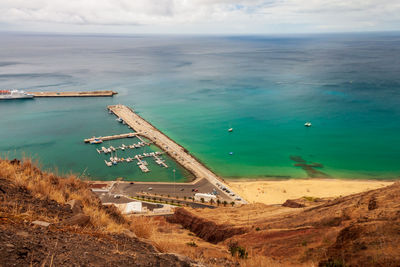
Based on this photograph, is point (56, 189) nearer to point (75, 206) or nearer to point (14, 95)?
point (75, 206)

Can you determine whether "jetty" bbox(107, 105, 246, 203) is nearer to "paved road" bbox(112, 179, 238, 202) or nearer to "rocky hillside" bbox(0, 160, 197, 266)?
"paved road" bbox(112, 179, 238, 202)

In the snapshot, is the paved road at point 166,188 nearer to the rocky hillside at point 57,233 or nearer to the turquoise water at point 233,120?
the turquoise water at point 233,120

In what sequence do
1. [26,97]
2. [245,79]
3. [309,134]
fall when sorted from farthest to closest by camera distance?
[245,79] → [26,97] → [309,134]

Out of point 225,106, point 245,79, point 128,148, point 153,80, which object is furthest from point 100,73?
point 128,148

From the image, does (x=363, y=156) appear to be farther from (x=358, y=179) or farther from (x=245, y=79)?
(x=245, y=79)

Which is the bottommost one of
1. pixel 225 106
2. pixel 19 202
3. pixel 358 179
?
pixel 358 179

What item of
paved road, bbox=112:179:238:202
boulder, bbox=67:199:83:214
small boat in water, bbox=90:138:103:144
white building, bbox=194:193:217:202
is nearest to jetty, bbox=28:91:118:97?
small boat in water, bbox=90:138:103:144

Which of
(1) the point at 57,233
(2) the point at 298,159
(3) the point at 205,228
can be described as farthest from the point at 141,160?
(1) the point at 57,233
